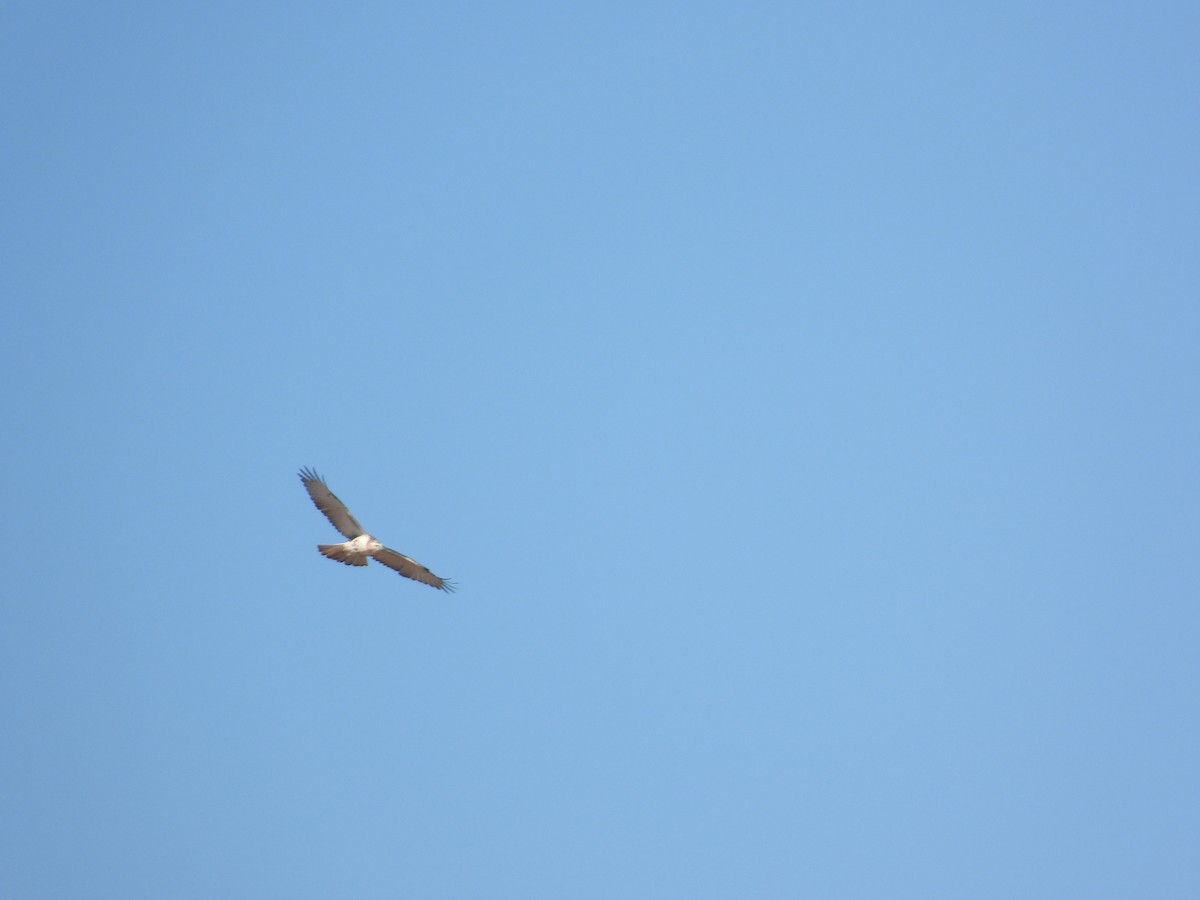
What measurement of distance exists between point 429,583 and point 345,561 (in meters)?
1.70

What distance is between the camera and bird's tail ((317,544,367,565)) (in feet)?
123

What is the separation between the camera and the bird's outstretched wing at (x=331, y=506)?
37.3m

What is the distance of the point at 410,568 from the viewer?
126 feet

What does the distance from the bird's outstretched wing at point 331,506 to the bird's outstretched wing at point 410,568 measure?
548mm

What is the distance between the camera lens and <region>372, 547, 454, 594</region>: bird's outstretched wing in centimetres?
3781

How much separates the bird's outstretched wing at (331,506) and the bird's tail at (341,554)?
0.31 m

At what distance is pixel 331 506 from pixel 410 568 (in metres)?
1.81

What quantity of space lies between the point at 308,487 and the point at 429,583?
105 inches

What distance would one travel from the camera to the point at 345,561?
37.5 meters

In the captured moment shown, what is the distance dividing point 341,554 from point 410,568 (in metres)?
1.39

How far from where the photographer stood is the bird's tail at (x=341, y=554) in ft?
123

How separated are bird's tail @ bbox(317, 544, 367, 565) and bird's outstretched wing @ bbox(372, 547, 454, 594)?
0.27m

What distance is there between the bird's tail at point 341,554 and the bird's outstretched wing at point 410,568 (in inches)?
10.7

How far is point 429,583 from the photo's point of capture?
38562 mm
